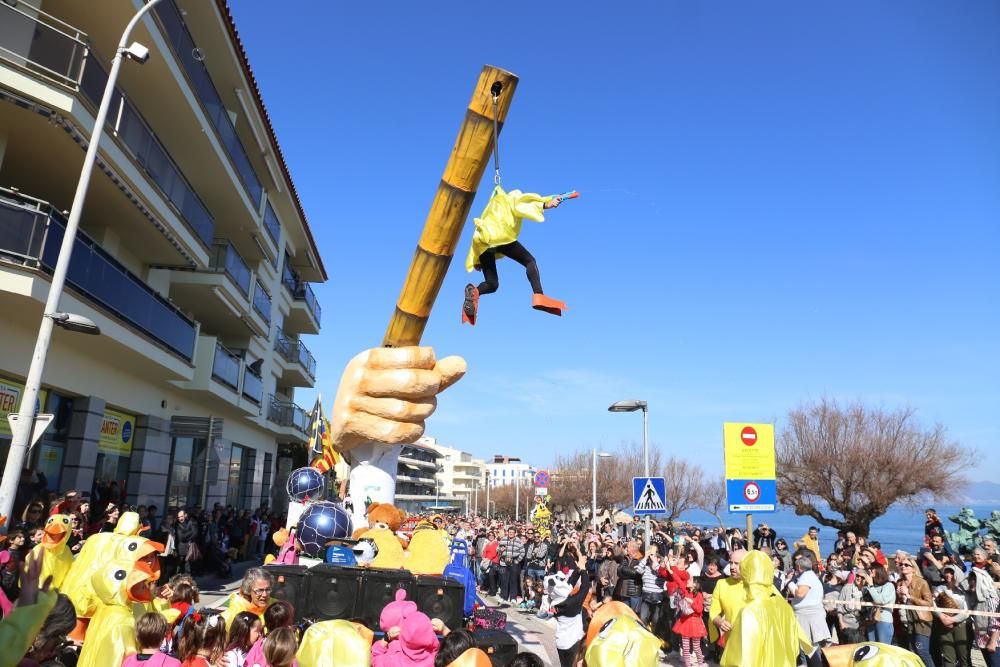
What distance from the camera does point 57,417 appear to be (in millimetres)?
13867

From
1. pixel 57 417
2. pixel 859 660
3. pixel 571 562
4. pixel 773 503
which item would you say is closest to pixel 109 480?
pixel 57 417

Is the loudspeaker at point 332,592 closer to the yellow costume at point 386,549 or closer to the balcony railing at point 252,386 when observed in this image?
the yellow costume at point 386,549

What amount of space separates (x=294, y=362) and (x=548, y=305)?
26890 millimetres

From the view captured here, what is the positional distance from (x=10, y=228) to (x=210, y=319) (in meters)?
14.1

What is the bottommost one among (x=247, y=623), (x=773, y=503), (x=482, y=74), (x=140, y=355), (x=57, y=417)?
(x=247, y=623)

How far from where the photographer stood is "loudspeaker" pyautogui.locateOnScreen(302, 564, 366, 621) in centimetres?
715

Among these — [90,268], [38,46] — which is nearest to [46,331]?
[90,268]

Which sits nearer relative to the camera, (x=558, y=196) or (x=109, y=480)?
(x=558, y=196)

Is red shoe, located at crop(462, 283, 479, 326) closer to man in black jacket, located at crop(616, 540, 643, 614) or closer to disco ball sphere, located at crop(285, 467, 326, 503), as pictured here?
man in black jacket, located at crop(616, 540, 643, 614)

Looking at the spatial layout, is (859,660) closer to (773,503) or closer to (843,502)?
(773,503)

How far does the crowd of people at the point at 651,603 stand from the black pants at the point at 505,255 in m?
3.40

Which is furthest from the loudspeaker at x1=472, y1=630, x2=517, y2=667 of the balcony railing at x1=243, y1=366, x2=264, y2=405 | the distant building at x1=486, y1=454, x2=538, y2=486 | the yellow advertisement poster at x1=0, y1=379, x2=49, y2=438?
the distant building at x1=486, y1=454, x2=538, y2=486

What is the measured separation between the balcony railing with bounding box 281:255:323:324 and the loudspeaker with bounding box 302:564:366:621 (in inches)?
987

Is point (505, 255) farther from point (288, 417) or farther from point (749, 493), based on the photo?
point (288, 417)
